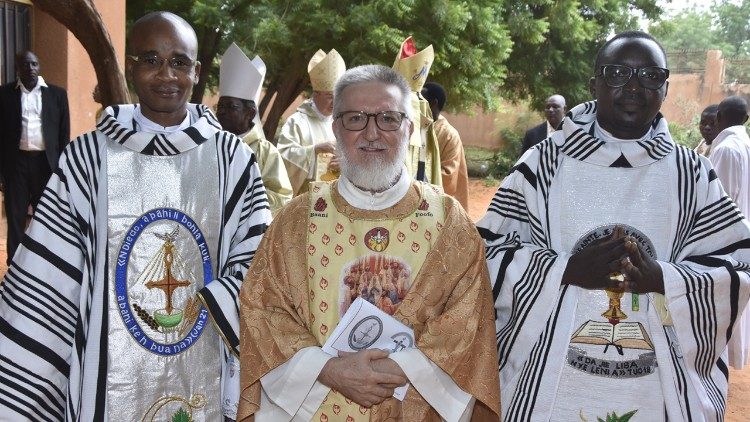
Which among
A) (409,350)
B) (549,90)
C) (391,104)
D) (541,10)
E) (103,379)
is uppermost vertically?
(541,10)

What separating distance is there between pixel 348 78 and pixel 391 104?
0.19 meters

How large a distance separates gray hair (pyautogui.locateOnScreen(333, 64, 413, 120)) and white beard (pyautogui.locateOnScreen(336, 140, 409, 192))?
14 centimetres

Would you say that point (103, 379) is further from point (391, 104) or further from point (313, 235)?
point (391, 104)

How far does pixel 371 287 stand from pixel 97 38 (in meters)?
4.50

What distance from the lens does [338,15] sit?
13.4 m

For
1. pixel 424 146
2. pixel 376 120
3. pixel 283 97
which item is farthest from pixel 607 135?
pixel 283 97

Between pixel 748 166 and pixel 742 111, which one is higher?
pixel 742 111

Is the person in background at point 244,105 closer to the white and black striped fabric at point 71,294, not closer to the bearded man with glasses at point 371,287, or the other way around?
the white and black striped fabric at point 71,294

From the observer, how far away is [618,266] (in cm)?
271

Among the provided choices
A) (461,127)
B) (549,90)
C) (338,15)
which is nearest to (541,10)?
(549,90)

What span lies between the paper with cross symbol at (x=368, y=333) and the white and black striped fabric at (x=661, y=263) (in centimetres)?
48

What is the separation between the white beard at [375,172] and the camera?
9.11 ft

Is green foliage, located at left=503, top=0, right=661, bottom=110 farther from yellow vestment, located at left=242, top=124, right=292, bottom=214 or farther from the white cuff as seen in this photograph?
the white cuff

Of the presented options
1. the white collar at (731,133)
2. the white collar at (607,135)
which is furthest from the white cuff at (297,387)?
the white collar at (731,133)
